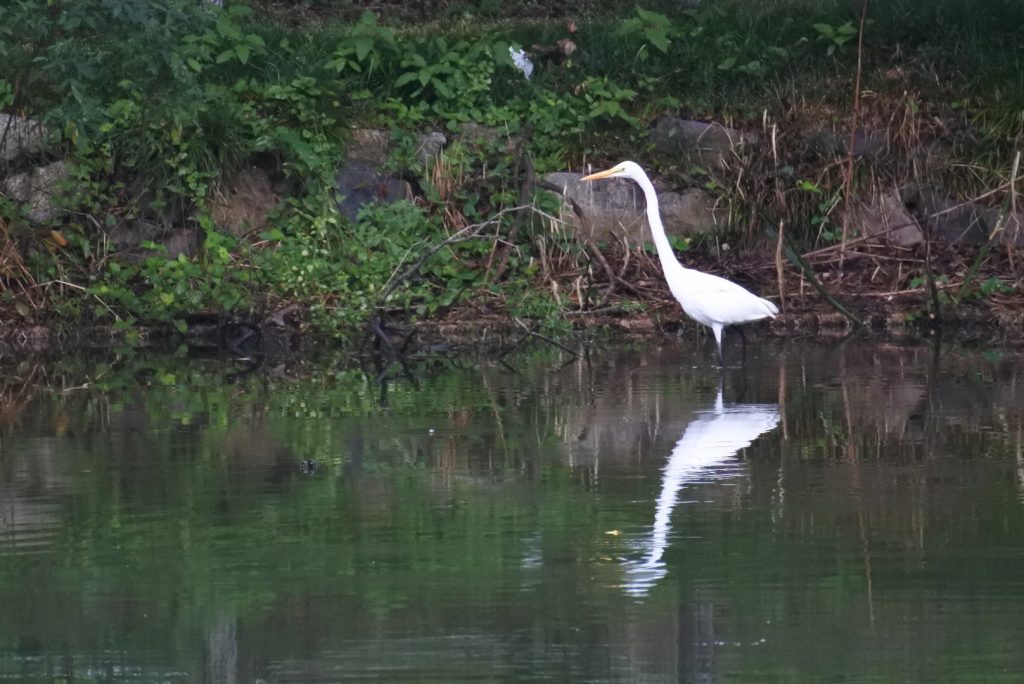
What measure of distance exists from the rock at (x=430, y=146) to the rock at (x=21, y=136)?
3.29m

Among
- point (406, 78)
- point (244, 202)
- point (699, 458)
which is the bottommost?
point (699, 458)

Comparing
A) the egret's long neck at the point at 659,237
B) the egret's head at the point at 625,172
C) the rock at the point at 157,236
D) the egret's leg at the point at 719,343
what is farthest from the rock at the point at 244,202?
the egret's leg at the point at 719,343

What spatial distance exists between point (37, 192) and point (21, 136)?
2.01 feet

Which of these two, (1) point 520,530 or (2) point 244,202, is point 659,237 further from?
(1) point 520,530

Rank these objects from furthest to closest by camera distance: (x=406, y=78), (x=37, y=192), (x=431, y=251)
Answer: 1. (x=406, y=78)
2. (x=37, y=192)
3. (x=431, y=251)

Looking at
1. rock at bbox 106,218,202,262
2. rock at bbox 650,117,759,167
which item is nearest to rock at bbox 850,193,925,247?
rock at bbox 650,117,759,167

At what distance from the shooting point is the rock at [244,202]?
1543 centimetres

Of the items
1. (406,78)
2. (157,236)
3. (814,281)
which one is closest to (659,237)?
(814,281)

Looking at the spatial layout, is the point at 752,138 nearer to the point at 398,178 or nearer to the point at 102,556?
the point at 398,178

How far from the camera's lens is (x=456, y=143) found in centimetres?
1612

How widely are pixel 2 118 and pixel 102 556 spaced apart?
938cm

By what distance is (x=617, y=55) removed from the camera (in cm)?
1705

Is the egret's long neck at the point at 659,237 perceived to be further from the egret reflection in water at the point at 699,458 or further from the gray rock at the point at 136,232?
the gray rock at the point at 136,232

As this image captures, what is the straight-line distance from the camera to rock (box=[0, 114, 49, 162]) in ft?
50.3
